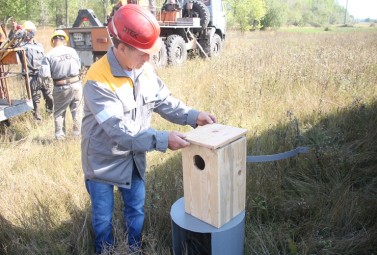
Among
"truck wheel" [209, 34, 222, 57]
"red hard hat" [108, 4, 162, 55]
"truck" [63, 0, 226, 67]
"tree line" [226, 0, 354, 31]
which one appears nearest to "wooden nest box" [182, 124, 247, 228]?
"red hard hat" [108, 4, 162, 55]

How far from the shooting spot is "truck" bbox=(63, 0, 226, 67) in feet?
28.2

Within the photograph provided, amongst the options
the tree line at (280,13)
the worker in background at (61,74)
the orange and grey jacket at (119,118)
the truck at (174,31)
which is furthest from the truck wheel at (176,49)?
the orange and grey jacket at (119,118)

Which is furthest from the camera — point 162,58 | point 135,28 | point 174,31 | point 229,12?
point 229,12

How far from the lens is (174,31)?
35.0 ft

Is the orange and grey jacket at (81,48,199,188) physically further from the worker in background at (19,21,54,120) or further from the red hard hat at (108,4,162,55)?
the worker in background at (19,21,54,120)

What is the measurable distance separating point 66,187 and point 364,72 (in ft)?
17.6

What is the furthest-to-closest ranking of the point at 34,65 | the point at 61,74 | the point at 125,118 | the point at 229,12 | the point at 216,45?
the point at 229,12 → the point at 216,45 → the point at 34,65 → the point at 61,74 → the point at 125,118

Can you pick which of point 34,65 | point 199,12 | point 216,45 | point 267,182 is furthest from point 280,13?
point 267,182

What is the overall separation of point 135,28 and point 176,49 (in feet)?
27.2

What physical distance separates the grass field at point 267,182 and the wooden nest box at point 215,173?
1.47 feet

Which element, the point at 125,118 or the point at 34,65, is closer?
the point at 125,118

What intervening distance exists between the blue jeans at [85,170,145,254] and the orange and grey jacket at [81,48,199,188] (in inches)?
3.5

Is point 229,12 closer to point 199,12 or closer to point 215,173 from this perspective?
point 199,12

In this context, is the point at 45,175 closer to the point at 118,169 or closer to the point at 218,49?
the point at 118,169
